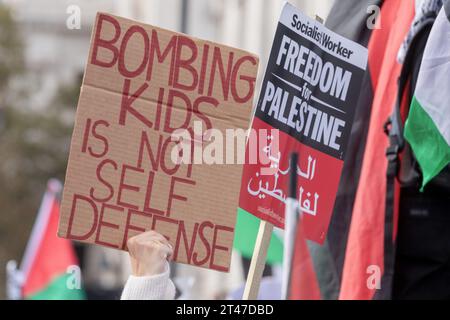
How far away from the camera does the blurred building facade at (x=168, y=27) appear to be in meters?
15.0

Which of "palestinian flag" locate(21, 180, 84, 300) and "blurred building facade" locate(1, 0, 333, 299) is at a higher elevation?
"blurred building facade" locate(1, 0, 333, 299)

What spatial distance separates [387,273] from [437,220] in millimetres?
260

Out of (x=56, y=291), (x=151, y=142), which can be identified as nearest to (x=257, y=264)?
(x=151, y=142)

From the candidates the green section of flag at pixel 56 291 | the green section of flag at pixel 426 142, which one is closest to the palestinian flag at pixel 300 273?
the green section of flag at pixel 426 142

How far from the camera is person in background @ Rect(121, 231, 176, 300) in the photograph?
3.12m

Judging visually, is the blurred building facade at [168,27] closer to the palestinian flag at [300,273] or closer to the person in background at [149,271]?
the person in background at [149,271]

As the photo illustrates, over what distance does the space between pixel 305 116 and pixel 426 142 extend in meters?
0.48

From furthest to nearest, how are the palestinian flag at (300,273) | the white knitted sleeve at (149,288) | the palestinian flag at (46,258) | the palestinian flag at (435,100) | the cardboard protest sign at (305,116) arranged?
1. the palestinian flag at (46,258)
2. the palestinian flag at (435,100)
3. the cardboard protest sign at (305,116)
4. the white knitted sleeve at (149,288)
5. the palestinian flag at (300,273)

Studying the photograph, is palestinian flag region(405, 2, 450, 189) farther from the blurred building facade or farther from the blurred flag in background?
the blurred flag in background

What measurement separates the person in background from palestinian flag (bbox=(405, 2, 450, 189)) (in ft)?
3.70

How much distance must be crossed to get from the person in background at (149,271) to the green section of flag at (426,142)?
1122 mm

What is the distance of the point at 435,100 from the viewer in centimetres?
398

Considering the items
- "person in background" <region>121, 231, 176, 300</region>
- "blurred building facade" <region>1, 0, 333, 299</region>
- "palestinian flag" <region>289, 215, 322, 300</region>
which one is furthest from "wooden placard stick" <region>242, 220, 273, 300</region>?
"blurred building facade" <region>1, 0, 333, 299</region>

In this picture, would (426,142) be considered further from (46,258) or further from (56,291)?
(46,258)
